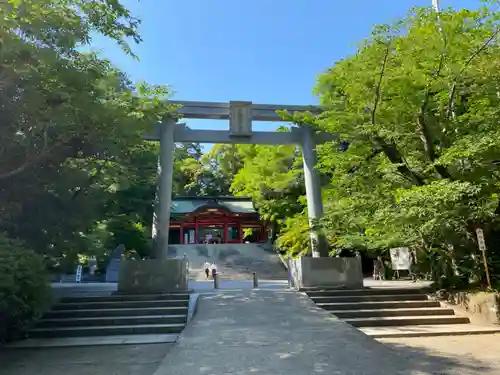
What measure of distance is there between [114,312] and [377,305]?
6432 mm

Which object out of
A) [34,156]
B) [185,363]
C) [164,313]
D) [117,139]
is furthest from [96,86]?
[185,363]

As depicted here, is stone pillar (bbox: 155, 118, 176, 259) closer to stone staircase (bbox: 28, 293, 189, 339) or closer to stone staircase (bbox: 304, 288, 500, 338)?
stone staircase (bbox: 28, 293, 189, 339)

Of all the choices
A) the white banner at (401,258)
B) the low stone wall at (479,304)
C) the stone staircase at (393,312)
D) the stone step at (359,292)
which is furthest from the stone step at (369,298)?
the white banner at (401,258)

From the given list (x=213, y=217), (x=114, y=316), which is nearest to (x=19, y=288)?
(x=114, y=316)

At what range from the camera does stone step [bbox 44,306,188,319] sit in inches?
384

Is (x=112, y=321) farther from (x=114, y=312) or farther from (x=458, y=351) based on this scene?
(x=458, y=351)

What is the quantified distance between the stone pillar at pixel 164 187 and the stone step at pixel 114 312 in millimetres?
2670

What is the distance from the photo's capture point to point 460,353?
6.77 meters

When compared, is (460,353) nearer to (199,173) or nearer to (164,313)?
(164,313)

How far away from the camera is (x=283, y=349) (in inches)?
238

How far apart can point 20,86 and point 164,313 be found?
5817 mm

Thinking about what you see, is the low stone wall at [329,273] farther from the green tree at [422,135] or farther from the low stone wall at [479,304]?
the low stone wall at [479,304]

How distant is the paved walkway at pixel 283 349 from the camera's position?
5043mm

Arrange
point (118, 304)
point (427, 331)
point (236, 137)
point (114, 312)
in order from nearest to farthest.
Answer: point (427, 331)
point (114, 312)
point (118, 304)
point (236, 137)
